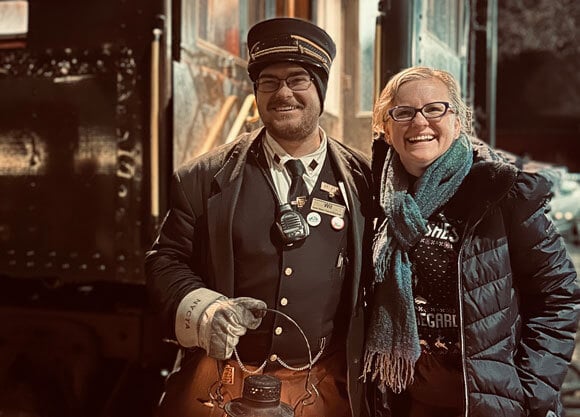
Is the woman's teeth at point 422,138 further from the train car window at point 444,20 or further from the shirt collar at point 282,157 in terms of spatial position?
the train car window at point 444,20

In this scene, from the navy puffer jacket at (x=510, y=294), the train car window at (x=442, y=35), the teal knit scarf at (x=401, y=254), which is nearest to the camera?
the navy puffer jacket at (x=510, y=294)

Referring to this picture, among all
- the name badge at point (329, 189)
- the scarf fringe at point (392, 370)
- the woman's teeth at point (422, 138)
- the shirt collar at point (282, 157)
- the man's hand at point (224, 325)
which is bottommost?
the scarf fringe at point (392, 370)

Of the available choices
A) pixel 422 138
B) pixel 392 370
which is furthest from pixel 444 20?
pixel 392 370

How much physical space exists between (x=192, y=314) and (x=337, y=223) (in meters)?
0.73

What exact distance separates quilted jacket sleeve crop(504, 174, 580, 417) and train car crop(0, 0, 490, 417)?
1726 mm

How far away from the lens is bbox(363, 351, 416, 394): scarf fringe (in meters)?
2.51

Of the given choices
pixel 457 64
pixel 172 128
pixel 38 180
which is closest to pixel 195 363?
pixel 172 128

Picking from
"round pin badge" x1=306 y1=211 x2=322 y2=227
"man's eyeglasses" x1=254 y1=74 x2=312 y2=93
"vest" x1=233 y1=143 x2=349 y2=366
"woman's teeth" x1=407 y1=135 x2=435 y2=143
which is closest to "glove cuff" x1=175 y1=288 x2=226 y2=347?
"vest" x1=233 y1=143 x2=349 y2=366

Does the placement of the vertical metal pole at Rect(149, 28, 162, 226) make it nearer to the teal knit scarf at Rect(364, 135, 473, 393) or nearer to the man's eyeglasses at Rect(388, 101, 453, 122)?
the teal knit scarf at Rect(364, 135, 473, 393)

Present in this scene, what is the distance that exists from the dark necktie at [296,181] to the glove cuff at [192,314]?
1.76ft

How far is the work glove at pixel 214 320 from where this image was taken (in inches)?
87.3

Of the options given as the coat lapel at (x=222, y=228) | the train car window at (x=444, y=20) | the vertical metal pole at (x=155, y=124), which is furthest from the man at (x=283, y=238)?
the train car window at (x=444, y=20)

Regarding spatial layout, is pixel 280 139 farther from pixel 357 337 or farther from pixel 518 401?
pixel 518 401

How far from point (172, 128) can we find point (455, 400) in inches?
89.5
